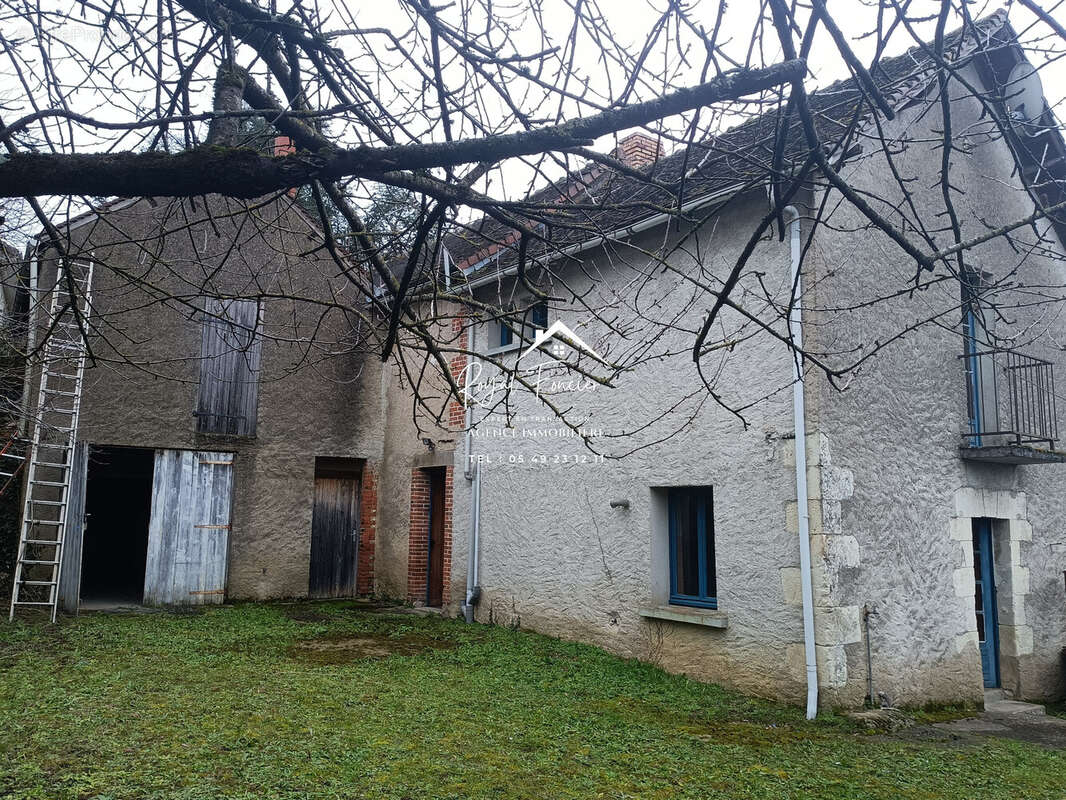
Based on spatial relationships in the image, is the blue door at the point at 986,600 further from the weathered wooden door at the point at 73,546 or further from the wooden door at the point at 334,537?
the weathered wooden door at the point at 73,546

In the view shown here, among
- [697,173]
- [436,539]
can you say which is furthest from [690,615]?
[436,539]

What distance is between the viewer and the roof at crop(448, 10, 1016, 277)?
328cm

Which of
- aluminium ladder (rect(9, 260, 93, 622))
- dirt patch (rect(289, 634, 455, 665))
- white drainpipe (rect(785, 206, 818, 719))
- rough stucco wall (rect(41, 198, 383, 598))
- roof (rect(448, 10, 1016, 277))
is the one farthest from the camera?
rough stucco wall (rect(41, 198, 383, 598))

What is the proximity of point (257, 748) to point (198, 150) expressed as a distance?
3.66m

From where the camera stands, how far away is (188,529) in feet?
35.8

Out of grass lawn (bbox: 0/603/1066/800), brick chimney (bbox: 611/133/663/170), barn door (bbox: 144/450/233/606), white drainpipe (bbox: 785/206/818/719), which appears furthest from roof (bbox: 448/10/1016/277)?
barn door (bbox: 144/450/233/606)

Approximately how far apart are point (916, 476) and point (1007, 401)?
6.66 ft

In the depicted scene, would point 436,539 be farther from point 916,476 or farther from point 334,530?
point 916,476

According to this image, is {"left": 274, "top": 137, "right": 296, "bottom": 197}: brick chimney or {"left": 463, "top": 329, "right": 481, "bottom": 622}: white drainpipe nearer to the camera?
{"left": 274, "top": 137, "right": 296, "bottom": 197}: brick chimney

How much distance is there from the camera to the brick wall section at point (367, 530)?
484 inches

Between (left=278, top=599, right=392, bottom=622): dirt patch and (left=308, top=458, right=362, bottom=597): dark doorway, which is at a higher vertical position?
(left=308, top=458, right=362, bottom=597): dark doorway

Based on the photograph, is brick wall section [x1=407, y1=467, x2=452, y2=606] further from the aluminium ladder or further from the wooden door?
the aluminium ladder

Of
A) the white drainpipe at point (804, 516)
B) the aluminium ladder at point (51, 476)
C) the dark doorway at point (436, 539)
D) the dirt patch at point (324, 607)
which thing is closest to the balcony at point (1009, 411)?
the white drainpipe at point (804, 516)

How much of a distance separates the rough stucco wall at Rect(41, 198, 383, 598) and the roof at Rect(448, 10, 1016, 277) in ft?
8.64
